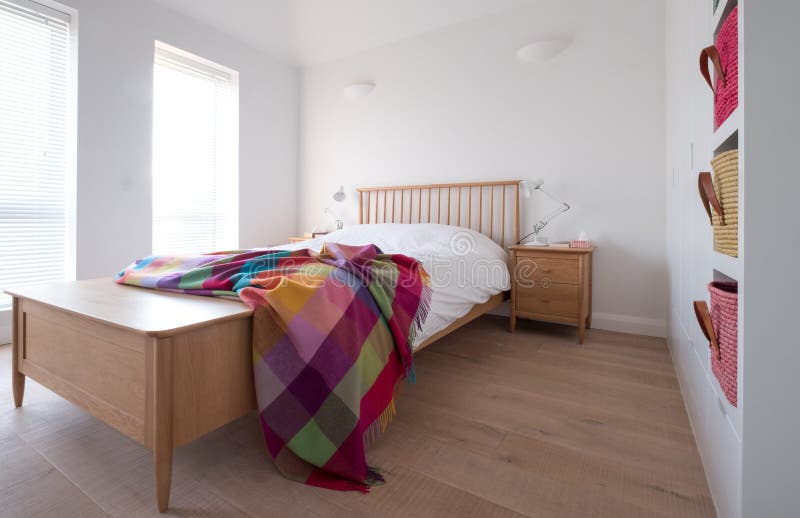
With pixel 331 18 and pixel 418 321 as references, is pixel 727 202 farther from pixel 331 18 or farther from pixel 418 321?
pixel 331 18

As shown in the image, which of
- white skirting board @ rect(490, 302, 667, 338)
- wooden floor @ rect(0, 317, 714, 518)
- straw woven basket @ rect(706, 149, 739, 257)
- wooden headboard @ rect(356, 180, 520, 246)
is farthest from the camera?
wooden headboard @ rect(356, 180, 520, 246)

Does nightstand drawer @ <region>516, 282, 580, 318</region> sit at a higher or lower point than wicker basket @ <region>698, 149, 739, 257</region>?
lower

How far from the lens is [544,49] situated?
8.89 feet

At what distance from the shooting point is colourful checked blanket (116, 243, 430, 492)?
3.69 ft

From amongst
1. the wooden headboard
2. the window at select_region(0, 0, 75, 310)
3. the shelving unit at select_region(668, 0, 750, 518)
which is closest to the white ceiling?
the window at select_region(0, 0, 75, 310)

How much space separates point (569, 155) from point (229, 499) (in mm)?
2796

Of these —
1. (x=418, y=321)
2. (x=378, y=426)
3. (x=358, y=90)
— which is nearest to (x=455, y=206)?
(x=358, y=90)

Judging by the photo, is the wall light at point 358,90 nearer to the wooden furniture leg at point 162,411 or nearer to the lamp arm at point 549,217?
the lamp arm at point 549,217

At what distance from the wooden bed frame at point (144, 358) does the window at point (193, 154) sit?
73.9 inches

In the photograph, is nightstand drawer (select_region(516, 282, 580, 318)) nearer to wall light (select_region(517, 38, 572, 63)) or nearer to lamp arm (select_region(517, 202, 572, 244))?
lamp arm (select_region(517, 202, 572, 244))

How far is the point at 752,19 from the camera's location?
728 mm

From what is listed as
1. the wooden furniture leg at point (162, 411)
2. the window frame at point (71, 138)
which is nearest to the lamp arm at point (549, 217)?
the wooden furniture leg at point (162, 411)

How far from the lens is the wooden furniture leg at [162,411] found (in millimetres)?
938

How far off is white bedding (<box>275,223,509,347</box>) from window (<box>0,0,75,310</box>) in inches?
62.5
